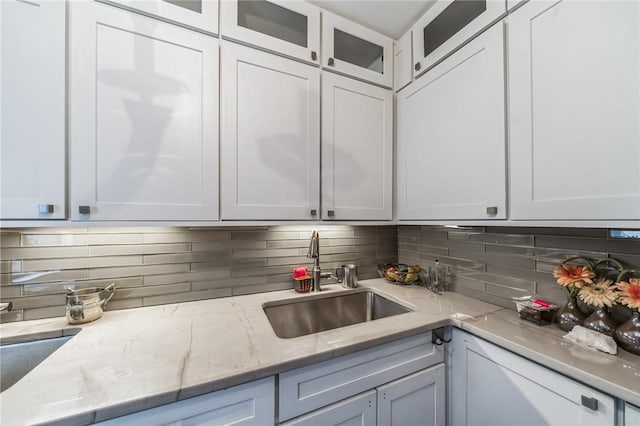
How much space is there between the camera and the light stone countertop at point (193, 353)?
23.8 inches

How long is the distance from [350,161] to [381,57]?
75 cm

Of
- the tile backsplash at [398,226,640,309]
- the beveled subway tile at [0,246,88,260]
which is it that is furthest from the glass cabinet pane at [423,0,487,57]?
the beveled subway tile at [0,246,88,260]

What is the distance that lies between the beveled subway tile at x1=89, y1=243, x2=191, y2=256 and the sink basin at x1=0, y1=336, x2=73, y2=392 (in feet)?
1.20

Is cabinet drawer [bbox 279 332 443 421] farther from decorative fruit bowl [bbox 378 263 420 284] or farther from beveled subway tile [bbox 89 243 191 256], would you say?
beveled subway tile [bbox 89 243 191 256]

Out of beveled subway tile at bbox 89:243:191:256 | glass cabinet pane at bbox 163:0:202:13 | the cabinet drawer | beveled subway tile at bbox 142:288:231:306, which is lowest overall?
the cabinet drawer

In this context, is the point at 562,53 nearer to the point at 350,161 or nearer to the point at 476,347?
the point at 350,161

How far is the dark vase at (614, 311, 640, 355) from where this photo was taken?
0.79m

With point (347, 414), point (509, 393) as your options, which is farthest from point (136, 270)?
point (509, 393)

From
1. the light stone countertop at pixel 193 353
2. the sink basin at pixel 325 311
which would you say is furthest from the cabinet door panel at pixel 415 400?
the sink basin at pixel 325 311

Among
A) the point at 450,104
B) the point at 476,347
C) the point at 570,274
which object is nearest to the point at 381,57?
the point at 450,104

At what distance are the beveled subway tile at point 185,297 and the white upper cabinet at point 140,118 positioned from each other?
1.64 ft

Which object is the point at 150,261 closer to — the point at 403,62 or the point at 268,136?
the point at 268,136

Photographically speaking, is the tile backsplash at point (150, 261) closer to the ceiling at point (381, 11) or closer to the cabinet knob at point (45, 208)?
the cabinet knob at point (45, 208)

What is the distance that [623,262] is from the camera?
901 mm
